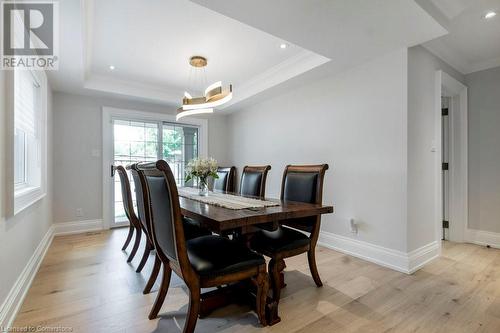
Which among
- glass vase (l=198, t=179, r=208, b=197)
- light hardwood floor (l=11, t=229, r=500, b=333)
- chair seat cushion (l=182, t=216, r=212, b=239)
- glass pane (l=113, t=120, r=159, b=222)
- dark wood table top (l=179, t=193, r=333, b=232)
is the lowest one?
light hardwood floor (l=11, t=229, r=500, b=333)

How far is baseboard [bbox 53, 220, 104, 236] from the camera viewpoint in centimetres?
371

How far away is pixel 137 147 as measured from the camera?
440cm

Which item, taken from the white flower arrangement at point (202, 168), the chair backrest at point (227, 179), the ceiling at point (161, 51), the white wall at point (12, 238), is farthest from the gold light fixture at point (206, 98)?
the white wall at point (12, 238)

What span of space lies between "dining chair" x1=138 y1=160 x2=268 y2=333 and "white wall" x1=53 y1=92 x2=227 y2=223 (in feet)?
9.54

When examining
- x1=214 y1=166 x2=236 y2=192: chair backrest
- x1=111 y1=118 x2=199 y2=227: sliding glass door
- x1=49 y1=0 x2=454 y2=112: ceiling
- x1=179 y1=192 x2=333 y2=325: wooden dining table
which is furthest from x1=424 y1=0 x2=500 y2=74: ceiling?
x1=111 y1=118 x2=199 y2=227: sliding glass door

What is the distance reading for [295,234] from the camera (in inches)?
79.7

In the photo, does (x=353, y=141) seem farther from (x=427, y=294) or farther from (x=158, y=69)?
(x=158, y=69)

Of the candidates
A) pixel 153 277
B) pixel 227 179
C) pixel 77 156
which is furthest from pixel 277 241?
pixel 77 156

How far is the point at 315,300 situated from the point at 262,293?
1.86ft

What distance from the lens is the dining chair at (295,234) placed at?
1768mm

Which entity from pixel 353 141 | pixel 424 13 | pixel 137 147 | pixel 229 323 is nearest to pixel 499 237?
pixel 353 141

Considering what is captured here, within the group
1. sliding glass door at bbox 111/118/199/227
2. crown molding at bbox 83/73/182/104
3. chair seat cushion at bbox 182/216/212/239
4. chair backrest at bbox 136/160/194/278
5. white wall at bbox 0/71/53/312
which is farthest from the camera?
sliding glass door at bbox 111/118/199/227

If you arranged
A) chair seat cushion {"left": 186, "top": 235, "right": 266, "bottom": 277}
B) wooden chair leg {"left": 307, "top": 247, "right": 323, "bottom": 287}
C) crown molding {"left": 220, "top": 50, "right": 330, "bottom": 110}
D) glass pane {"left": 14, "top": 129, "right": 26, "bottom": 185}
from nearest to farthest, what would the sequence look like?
chair seat cushion {"left": 186, "top": 235, "right": 266, "bottom": 277}, wooden chair leg {"left": 307, "top": 247, "right": 323, "bottom": 287}, glass pane {"left": 14, "top": 129, "right": 26, "bottom": 185}, crown molding {"left": 220, "top": 50, "right": 330, "bottom": 110}

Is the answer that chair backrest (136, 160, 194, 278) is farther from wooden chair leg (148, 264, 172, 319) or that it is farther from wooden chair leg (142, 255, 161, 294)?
wooden chair leg (142, 255, 161, 294)
